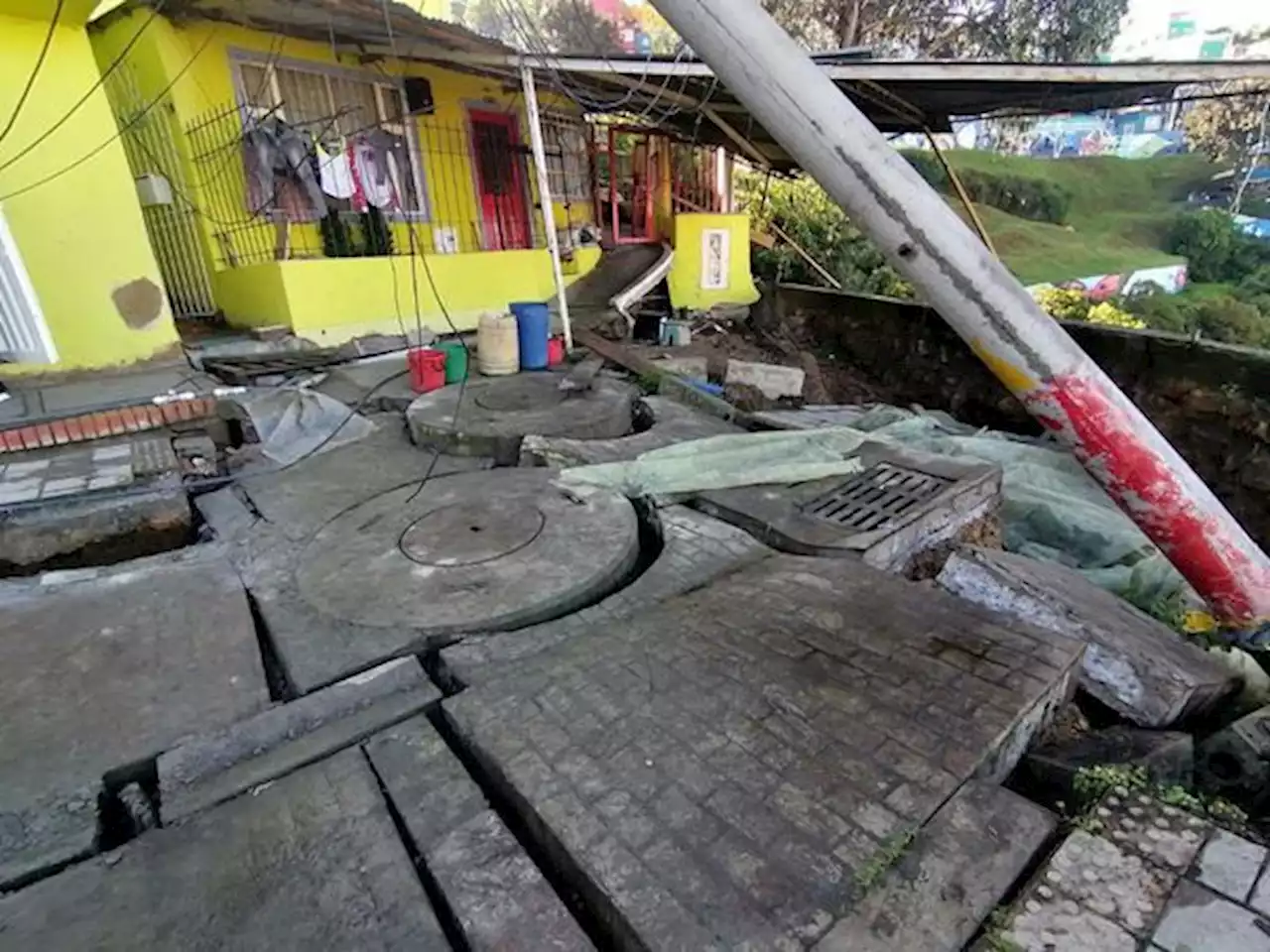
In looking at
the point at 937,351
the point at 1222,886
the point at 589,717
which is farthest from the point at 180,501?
the point at 937,351

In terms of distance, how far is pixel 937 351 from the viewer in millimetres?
9422

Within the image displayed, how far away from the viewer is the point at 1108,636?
2566 mm

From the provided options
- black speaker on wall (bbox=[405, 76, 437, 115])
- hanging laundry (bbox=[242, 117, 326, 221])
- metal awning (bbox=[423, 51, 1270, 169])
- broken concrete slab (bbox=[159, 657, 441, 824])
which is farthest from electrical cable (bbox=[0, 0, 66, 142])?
broken concrete slab (bbox=[159, 657, 441, 824])

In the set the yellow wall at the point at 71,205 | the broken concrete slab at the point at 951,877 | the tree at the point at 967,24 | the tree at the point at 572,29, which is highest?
the tree at the point at 572,29

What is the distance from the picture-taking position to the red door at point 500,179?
375 inches

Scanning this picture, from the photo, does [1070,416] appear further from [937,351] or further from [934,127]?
[934,127]

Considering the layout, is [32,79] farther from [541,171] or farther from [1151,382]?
[1151,382]

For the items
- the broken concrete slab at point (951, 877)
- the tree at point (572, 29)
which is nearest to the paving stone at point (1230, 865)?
the broken concrete slab at point (951, 877)

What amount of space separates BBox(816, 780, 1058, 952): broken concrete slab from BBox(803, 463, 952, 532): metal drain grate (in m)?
1.58

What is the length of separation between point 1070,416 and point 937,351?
6.92 m

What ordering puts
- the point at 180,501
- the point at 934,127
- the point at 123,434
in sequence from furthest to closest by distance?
the point at 934,127
the point at 123,434
the point at 180,501

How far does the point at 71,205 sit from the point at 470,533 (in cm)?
439

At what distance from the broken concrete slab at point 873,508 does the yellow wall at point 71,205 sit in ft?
16.4

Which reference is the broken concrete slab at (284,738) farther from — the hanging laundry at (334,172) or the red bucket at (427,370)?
the hanging laundry at (334,172)
